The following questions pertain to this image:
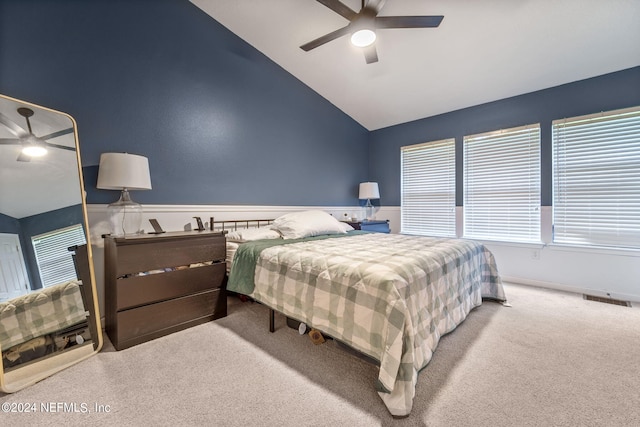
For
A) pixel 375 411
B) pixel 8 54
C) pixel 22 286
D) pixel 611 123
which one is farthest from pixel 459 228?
pixel 8 54

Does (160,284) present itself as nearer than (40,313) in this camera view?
No

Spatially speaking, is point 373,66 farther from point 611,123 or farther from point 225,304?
point 225,304

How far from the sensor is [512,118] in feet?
11.6

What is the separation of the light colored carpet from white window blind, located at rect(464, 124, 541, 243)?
158cm

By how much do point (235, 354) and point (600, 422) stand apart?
2006mm

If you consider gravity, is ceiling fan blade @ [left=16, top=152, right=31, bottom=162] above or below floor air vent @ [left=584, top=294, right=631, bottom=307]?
above

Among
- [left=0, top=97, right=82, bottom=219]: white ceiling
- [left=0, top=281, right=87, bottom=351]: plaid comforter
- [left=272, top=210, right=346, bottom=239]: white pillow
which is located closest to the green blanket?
[left=272, top=210, right=346, bottom=239]: white pillow

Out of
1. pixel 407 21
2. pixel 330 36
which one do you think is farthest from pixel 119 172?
pixel 407 21

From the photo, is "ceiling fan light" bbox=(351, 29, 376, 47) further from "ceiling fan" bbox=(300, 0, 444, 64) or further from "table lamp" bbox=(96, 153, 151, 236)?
"table lamp" bbox=(96, 153, 151, 236)

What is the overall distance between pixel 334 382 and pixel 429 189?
3636 millimetres

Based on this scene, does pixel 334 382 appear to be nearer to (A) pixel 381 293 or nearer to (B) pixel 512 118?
(A) pixel 381 293

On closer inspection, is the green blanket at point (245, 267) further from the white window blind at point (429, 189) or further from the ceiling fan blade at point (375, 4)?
the white window blind at point (429, 189)

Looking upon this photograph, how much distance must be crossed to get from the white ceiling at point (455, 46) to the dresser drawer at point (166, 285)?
277 cm

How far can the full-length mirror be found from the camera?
1.54m
